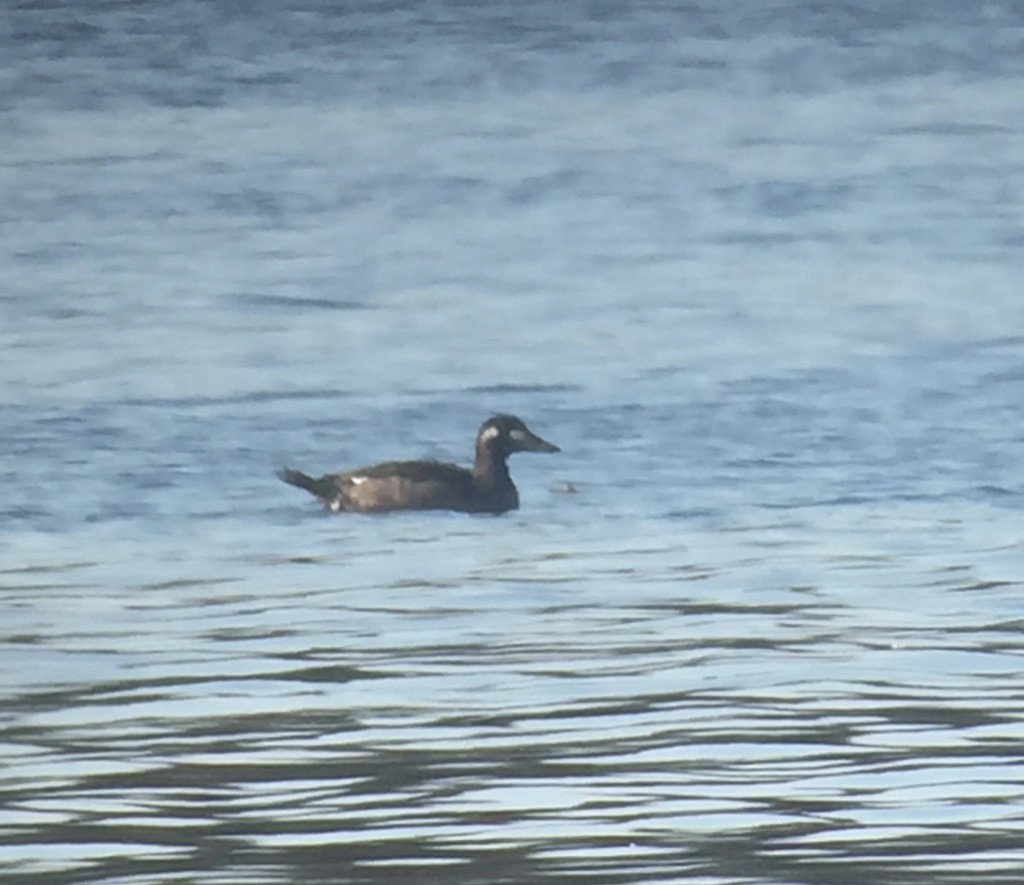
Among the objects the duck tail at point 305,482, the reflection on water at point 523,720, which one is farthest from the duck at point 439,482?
the reflection on water at point 523,720

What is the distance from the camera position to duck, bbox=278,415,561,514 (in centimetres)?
531

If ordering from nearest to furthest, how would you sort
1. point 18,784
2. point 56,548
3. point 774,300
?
1. point 18,784
2. point 56,548
3. point 774,300

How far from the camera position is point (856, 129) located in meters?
5.29

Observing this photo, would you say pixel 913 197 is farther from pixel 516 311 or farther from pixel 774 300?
pixel 516 311

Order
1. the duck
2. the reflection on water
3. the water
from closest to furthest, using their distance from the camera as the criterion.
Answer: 1. the reflection on water
2. the water
3. the duck

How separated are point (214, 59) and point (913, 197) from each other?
1492 millimetres

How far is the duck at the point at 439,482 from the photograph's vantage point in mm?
5309

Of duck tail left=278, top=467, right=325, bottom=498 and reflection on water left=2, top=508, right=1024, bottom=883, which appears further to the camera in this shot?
duck tail left=278, top=467, right=325, bottom=498

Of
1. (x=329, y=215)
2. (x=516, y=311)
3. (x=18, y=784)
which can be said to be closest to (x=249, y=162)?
(x=329, y=215)

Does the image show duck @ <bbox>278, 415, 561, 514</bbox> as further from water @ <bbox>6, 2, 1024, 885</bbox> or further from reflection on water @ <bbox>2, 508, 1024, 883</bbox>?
reflection on water @ <bbox>2, 508, 1024, 883</bbox>

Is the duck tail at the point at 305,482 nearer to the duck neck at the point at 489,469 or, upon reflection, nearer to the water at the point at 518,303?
the water at the point at 518,303

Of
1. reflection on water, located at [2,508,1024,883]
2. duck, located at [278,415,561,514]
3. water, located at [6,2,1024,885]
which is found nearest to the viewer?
reflection on water, located at [2,508,1024,883]

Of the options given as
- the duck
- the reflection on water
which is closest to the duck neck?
the duck

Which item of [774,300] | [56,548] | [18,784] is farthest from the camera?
[774,300]
